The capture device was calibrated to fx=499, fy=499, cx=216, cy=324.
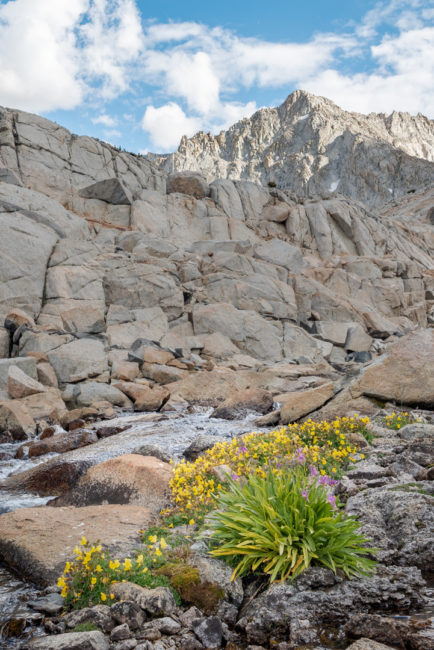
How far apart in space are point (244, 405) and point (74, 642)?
1517 centimetres

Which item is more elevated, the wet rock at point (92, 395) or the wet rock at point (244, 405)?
the wet rock at point (92, 395)

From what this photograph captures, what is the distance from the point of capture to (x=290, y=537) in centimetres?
588

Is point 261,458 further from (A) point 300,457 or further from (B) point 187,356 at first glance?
(B) point 187,356

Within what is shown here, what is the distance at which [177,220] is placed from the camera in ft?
166

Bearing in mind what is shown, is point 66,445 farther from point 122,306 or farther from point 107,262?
point 107,262

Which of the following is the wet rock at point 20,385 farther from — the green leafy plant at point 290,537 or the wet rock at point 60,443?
the green leafy plant at point 290,537

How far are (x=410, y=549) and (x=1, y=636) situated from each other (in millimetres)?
4988

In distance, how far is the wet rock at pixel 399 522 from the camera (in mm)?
6406

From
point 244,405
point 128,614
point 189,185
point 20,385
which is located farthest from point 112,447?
point 189,185

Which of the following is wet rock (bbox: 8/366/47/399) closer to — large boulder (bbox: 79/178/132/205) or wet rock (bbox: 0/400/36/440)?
wet rock (bbox: 0/400/36/440)

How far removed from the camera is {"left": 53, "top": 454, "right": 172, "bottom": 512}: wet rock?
9.59 m

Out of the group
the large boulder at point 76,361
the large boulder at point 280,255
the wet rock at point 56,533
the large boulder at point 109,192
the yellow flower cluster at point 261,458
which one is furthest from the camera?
the large boulder at point 109,192

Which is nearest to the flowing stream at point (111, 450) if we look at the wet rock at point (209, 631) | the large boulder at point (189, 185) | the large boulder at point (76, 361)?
the wet rock at point (209, 631)

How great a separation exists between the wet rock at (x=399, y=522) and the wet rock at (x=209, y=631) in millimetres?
2418
